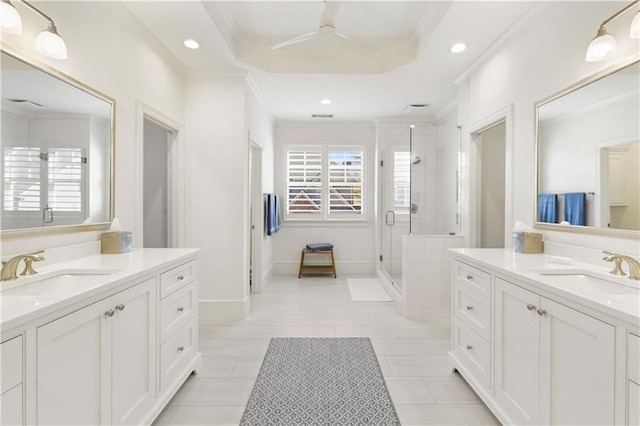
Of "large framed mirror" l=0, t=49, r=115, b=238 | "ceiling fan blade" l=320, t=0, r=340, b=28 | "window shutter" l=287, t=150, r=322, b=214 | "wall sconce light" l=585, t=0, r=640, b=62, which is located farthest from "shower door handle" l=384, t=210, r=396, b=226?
"large framed mirror" l=0, t=49, r=115, b=238

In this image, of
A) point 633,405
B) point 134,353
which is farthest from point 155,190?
point 633,405

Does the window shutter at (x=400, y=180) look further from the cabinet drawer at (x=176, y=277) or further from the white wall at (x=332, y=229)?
the cabinet drawer at (x=176, y=277)

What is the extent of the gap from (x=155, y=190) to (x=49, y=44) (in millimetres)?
2397

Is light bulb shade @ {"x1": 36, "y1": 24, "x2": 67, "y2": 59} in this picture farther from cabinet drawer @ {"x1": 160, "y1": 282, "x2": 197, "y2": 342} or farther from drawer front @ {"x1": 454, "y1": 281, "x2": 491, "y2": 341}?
drawer front @ {"x1": 454, "y1": 281, "x2": 491, "y2": 341}

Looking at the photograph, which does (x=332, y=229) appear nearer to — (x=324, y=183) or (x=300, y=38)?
(x=324, y=183)

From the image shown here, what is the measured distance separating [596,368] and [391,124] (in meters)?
4.55

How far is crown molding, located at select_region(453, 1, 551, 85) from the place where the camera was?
2.07 m

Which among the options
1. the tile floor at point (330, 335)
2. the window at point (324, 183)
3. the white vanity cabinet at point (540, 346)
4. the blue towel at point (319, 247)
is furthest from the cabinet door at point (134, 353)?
the window at point (324, 183)

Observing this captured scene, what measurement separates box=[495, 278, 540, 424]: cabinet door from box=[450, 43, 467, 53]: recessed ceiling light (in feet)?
6.90

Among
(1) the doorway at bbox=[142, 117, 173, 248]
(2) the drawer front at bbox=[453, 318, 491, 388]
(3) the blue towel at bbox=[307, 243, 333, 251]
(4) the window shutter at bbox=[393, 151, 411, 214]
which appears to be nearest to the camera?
(2) the drawer front at bbox=[453, 318, 491, 388]

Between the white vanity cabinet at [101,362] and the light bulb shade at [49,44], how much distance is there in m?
1.23

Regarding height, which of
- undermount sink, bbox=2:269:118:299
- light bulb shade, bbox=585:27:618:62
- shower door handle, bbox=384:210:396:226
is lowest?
undermount sink, bbox=2:269:118:299

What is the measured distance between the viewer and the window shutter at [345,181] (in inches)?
213

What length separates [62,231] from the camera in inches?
67.4
